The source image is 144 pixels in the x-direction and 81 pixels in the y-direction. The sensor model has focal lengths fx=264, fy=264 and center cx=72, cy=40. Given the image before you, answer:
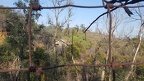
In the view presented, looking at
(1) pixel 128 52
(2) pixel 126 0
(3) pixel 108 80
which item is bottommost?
(3) pixel 108 80

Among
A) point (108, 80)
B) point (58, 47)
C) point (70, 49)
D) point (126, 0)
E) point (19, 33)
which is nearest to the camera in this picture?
point (126, 0)

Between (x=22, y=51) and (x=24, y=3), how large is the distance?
195 cm

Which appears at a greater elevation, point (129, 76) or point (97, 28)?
point (97, 28)

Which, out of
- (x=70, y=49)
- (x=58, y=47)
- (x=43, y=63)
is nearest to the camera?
(x=43, y=63)

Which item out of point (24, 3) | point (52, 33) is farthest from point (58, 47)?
point (24, 3)

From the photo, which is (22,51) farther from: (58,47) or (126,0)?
(126,0)

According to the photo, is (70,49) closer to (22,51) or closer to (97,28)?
(97,28)

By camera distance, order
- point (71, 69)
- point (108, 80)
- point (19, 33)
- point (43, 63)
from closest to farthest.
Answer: point (19, 33), point (43, 63), point (108, 80), point (71, 69)

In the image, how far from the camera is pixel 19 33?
10.3 metres

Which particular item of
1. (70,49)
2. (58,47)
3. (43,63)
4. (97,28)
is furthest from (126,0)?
(58,47)

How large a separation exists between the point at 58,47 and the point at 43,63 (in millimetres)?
5503

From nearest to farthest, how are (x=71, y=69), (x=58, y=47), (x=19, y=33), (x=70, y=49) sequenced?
(x=19, y=33) → (x=71, y=69) → (x=70, y=49) → (x=58, y=47)

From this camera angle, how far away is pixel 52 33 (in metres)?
17.3

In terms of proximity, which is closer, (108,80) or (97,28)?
(108,80)
